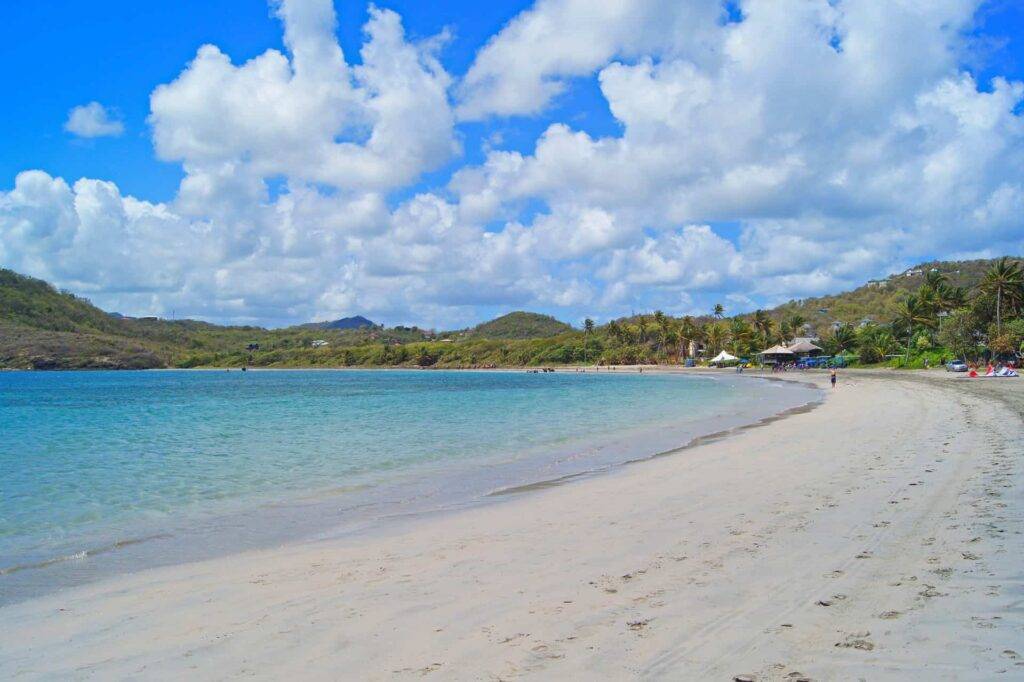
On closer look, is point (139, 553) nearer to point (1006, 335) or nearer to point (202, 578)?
A: point (202, 578)

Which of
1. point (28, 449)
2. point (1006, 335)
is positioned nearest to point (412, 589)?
point (28, 449)

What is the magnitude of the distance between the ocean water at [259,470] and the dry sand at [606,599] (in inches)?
62.5

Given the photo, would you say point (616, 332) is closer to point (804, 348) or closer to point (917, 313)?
point (804, 348)

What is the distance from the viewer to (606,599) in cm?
568

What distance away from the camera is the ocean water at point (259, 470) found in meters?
9.43

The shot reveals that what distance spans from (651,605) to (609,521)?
3.65 meters

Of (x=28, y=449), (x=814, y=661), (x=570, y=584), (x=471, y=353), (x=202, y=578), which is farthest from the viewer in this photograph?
(x=471, y=353)

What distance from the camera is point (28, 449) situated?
22312 millimetres

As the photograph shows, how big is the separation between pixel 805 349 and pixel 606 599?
8225cm

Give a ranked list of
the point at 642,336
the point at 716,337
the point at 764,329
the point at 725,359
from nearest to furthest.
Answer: the point at 725,359
the point at 764,329
the point at 716,337
the point at 642,336

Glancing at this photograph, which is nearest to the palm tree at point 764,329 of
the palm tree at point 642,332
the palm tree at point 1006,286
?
the palm tree at point 642,332

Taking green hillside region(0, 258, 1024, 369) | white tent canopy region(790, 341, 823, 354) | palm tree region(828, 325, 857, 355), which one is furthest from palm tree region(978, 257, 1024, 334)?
white tent canopy region(790, 341, 823, 354)

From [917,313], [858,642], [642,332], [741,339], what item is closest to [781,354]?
[917,313]

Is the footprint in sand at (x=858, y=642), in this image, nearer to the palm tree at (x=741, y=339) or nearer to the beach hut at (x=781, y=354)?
the beach hut at (x=781, y=354)
